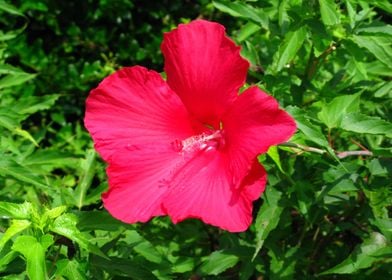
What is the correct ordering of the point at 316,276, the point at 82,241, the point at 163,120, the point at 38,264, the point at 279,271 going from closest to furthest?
the point at 38,264
the point at 82,241
the point at 163,120
the point at 279,271
the point at 316,276

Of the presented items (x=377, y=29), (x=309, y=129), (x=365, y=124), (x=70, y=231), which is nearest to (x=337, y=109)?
(x=365, y=124)

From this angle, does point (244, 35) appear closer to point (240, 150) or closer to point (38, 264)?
point (240, 150)

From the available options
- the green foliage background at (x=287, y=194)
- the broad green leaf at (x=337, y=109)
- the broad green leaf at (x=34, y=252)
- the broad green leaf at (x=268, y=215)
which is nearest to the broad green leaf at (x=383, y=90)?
the green foliage background at (x=287, y=194)

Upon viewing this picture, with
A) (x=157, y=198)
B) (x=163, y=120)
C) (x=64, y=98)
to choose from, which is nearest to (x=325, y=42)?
(x=163, y=120)

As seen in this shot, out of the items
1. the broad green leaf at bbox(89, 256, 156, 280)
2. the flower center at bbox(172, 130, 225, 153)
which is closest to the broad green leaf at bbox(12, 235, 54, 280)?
the broad green leaf at bbox(89, 256, 156, 280)

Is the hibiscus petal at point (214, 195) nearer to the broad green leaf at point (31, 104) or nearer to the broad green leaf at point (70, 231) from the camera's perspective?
the broad green leaf at point (70, 231)
